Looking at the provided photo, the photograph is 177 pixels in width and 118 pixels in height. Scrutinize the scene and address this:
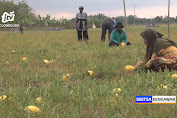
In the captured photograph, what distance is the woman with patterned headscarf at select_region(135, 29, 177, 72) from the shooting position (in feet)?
11.3

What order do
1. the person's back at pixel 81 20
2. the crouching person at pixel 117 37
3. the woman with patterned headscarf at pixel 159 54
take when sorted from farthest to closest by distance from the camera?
the person's back at pixel 81 20 < the crouching person at pixel 117 37 < the woman with patterned headscarf at pixel 159 54

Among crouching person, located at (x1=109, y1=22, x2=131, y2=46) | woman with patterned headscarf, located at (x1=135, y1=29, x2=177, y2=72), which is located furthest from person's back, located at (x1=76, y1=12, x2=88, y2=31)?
woman with patterned headscarf, located at (x1=135, y1=29, x2=177, y2=72)

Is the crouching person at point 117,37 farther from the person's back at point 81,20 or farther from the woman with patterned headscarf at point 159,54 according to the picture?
the woman with patterned headscarf at point 159,54

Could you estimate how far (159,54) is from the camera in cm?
363

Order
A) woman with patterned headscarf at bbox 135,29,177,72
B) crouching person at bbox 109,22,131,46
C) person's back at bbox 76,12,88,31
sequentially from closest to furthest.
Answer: woman with patterned headscarf at bbox 135,29,177,72, crouching person at bbox 109,22,131,46, person's back at bbox 76,12,88,31

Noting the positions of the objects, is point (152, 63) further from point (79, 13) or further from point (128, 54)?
point (79, 13)

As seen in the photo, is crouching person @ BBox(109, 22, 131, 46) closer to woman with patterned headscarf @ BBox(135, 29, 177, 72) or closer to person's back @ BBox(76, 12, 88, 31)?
person's back @ BBox(76, 12, 88, 31)

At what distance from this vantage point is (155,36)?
3.79 metres

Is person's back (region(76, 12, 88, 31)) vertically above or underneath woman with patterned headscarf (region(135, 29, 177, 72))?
above

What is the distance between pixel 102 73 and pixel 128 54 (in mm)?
2051

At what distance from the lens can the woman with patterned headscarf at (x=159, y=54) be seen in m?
3.46

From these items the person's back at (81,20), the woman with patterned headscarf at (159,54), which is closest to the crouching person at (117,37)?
the person's back at (81,20)

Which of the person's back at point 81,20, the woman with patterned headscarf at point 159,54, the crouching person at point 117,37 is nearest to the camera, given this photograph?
the woman with patterned headscarf at point 159,54

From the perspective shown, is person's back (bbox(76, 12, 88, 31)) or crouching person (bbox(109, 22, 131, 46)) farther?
person's back (bbox(76, 12, 88, 31))
